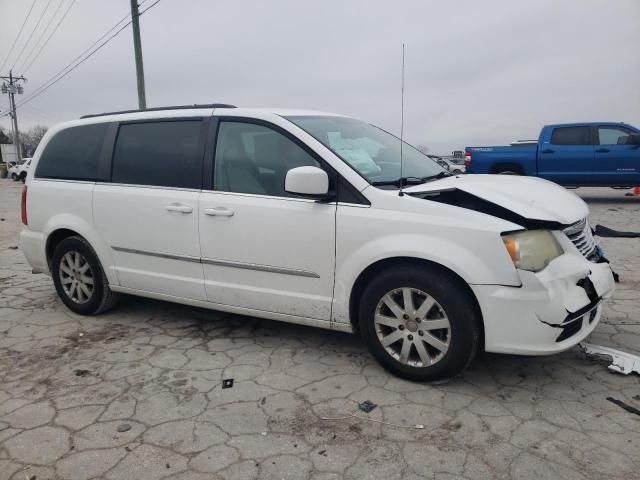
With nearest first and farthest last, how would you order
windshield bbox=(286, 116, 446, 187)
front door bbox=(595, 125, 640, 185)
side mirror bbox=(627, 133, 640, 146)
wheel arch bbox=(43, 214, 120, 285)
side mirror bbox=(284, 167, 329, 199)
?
side mirror bbox=(284, 167, 329, 199), windshield bbox=(286, 116, 446, 187), wheel arch bbox=(43, 214, 120, 285), side mirror bbox=(627, 133, 640, 146), front door bbox=(595, 125, 640, 185)

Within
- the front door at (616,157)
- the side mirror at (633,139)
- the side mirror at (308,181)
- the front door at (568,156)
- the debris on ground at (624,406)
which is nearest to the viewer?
the debris on ground at (624,406)

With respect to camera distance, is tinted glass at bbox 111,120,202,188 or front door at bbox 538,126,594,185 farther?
front door at bbox 538,126,594,185

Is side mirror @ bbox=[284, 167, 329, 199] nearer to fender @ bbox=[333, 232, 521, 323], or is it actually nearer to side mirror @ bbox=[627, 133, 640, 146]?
fender @ bbox=[333, 232, 521, 323]

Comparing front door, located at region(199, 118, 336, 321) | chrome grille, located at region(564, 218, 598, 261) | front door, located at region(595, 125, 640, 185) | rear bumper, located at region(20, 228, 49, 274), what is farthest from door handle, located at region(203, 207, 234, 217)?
front door, located at region(595, 125, 640, 185)

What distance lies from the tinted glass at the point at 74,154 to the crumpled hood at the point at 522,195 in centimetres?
276

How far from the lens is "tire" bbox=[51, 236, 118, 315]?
4352mm

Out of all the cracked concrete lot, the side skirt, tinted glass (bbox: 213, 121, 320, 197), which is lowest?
the cracked concrete lot

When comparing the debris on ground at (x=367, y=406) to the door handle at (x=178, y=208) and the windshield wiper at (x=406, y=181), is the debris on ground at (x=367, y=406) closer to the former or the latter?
the windshield wiper at (x=406, y=181)

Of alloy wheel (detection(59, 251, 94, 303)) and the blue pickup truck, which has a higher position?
the blue pickup truck

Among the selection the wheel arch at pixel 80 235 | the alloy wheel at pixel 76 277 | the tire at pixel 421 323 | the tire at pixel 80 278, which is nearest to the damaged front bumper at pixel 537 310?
the tire at pixel 421 323

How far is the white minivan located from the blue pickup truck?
9011 mm

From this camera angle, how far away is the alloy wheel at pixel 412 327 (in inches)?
117

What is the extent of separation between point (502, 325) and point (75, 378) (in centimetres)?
271

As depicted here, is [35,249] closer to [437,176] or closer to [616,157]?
[437,176]
